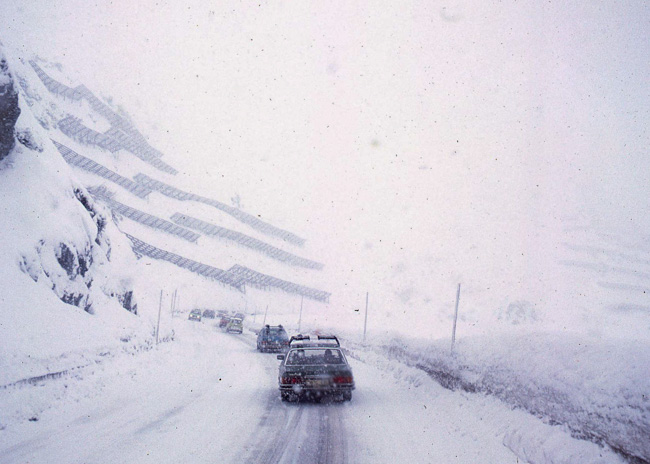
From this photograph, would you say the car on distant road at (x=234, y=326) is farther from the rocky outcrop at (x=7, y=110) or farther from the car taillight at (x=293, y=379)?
the car taillight at (x=293, y=379)

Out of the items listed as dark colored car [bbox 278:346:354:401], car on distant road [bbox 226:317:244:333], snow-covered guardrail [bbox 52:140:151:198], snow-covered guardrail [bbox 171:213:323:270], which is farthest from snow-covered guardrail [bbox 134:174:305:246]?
dark colored car [bbox 278:346:354:401]

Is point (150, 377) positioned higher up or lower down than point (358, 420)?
lower down

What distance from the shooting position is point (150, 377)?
547 inches

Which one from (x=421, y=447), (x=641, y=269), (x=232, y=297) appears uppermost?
(x=641, y=269)

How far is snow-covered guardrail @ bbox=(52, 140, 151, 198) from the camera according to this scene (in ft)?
306

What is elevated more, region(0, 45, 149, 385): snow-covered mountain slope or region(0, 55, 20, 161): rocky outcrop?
region(0, 55, 20, 161): rocky outcrop

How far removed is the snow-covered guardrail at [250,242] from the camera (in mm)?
105750

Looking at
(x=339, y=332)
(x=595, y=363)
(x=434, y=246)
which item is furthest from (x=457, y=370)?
(x=434, y=246)

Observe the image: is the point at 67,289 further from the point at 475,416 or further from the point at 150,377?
the point at 475,416

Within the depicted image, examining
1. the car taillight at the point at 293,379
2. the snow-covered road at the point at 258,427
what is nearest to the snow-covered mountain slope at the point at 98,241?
the snow-covered road at the point at 258,427

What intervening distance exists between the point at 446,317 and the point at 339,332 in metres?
43.8

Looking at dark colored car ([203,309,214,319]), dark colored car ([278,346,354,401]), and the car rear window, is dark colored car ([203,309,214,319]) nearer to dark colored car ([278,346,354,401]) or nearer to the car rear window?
the car rear window

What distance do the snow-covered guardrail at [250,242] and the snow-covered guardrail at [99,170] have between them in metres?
14.8

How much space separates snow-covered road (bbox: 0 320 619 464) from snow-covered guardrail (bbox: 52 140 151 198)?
320ft
